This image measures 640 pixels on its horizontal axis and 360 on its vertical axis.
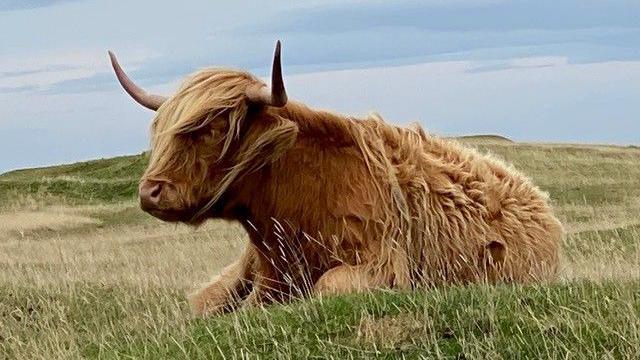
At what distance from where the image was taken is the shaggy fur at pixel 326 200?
24.2 ft

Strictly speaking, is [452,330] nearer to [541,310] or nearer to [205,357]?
[541,310]

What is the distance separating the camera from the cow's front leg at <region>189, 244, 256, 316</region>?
8273 millimetres

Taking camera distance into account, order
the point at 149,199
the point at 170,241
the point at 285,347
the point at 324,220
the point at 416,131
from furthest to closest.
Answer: the point at 170,241 → the point at 416,131 → the point at 324,220 → the point at 149,199 → the point at 285,347

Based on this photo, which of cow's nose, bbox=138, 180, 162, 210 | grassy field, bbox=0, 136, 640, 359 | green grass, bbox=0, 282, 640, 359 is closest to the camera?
green grass, bbox=0, 282, 640, 359

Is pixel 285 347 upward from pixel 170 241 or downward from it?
upward

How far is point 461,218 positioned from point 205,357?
257cm

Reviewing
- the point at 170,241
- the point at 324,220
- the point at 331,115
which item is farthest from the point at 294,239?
the point at 170,241

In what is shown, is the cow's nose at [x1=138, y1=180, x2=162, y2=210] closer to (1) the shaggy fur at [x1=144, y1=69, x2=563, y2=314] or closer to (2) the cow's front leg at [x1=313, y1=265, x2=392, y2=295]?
(1) the shaggy fur at [x1=144, y1=69, x2=563, y2=314]

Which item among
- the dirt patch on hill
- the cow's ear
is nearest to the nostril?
the cow's ear

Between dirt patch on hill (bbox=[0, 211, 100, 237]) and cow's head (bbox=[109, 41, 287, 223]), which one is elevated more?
cow's head (bbox=[109, 41, 287, 223])

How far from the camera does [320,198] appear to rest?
7.61m

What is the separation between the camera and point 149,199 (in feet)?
23.1

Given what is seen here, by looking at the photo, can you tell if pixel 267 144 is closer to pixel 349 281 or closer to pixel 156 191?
pixel 156 191

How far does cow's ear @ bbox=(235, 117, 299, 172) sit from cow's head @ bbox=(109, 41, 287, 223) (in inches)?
2.9
